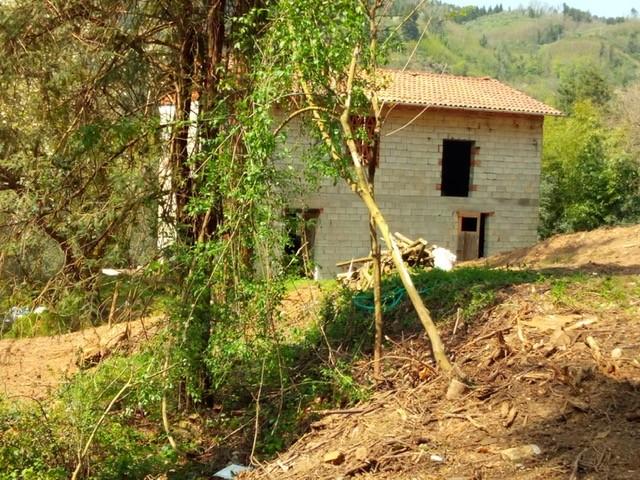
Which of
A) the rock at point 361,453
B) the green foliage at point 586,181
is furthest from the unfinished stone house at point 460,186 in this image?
the rock at point 361,453

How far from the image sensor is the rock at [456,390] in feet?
25.0

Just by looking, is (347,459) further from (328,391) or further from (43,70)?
(43,70)

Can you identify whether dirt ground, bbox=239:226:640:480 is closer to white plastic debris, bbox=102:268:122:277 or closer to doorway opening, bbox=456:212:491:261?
white plastic debris, bbox=102:268:122:277

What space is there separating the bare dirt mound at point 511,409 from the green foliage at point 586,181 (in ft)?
66.1

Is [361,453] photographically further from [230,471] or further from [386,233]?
[386,233]

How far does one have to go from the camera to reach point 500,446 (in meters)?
6.55

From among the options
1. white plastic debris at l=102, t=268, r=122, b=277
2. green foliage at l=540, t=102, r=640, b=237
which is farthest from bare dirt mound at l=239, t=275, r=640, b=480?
green foliage at l=540, t=102, r=640, b=237

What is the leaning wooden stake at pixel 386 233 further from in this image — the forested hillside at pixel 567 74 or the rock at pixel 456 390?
the forested hillside at pixel 567 74

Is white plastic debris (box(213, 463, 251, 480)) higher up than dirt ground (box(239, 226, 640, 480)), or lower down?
lower down

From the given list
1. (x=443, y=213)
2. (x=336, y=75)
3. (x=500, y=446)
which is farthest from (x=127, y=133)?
(x=443, y=213)

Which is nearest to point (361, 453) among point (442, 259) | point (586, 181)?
point (442, 259)

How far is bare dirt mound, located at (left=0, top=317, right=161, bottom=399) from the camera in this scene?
11.4 meters

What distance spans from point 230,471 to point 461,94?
17.6 meters

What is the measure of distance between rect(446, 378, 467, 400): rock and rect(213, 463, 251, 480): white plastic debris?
80.2 inches
